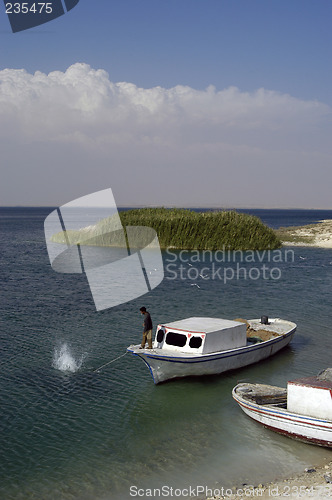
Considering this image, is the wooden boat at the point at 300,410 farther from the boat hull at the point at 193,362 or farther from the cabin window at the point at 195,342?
the cabin window at the point at 195,342

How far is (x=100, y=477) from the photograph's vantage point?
12391 millimetres

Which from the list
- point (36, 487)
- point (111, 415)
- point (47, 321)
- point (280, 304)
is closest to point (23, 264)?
point (47, 321)

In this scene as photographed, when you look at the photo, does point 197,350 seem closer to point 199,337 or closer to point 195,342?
point 195,342

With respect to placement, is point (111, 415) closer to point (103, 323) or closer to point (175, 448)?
point (175, 448)

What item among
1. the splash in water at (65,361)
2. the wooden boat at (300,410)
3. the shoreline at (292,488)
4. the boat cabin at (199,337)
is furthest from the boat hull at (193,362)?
the shoreline at (292,488)

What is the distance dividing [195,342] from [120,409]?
3.95 metres

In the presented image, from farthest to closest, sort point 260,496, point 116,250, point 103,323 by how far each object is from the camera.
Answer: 1. point 116,250
2. point 103,323
3. point 260,496

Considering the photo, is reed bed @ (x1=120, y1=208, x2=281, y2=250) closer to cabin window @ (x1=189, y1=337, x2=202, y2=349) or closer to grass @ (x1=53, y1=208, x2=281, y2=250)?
grass @ (x1=53, y1=208, x2=281, y2=250)

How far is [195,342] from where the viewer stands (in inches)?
723

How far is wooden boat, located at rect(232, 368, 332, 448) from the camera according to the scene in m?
13.7

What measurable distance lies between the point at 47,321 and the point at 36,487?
52.5ft

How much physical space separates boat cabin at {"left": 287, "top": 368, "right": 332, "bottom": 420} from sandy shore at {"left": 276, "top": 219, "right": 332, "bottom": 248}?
58342 mm

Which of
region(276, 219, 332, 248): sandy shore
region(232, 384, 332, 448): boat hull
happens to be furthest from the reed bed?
region(232, 384, 332, 448): boat hull

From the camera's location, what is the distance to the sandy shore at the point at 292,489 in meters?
11.3
